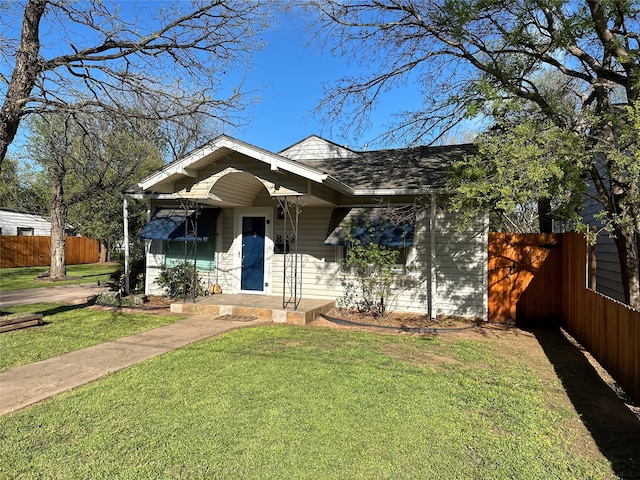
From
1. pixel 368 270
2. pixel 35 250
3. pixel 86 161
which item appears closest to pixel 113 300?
pixel 368 270

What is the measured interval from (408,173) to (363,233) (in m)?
2.17

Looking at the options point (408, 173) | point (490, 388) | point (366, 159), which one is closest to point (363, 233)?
point (408, 173)

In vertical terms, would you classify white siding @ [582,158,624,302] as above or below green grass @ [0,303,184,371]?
above

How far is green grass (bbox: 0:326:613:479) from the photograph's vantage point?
9.70 ft

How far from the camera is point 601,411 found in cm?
422

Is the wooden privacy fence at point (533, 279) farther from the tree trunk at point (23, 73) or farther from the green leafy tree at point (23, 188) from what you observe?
the green leafy tree at point (23, 188)

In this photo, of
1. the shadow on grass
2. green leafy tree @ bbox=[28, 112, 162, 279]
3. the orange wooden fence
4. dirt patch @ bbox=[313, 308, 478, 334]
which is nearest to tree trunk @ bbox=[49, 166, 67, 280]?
green leafy tree @ bbox=[28, 112, 162, 279]

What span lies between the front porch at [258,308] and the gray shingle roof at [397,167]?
3.01 meters

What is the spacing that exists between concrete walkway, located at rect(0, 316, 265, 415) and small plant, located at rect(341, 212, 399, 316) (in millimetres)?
2975

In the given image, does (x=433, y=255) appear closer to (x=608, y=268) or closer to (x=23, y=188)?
(x=608, y=268)

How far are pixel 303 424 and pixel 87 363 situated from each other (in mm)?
3549

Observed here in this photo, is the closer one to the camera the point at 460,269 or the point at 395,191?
the point at 395,191

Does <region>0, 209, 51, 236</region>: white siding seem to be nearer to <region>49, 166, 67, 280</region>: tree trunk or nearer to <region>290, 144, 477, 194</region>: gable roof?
<region>49, 166, 67, 280</region>: tree trunk

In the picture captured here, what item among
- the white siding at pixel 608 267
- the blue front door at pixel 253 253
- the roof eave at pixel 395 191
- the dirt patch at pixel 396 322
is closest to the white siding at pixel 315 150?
the blue front door at pixel 253 253
